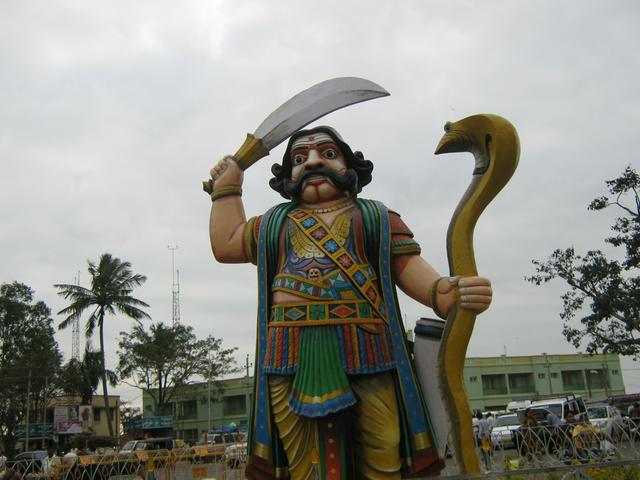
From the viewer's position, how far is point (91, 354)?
76.1 feet

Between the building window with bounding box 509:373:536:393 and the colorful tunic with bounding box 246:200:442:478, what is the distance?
3021cm

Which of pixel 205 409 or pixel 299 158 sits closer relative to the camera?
pixel 299 158

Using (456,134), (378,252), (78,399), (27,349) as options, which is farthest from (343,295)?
(78,399)

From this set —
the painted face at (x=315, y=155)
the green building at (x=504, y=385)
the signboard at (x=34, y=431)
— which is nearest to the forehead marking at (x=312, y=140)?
the painted face at (x=315, y=155)

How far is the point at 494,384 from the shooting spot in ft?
105

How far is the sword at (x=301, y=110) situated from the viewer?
4.86 meters

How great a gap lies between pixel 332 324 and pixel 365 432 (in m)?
0.72

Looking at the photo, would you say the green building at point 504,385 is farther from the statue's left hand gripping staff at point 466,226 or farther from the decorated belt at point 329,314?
the statue's left hand gripping staff at point 466,226

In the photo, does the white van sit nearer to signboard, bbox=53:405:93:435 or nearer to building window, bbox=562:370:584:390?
signboard, bbox=53:405:93:435

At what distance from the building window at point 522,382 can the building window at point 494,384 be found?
0.57 m

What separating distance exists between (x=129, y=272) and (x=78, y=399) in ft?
32.2

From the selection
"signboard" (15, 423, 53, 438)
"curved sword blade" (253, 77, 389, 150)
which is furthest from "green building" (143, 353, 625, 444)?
"curved sword blade" (253, 77, 389, 150)

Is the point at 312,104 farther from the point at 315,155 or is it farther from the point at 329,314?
the point at 329,314

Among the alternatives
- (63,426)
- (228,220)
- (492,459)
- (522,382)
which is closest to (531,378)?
(522,382)
